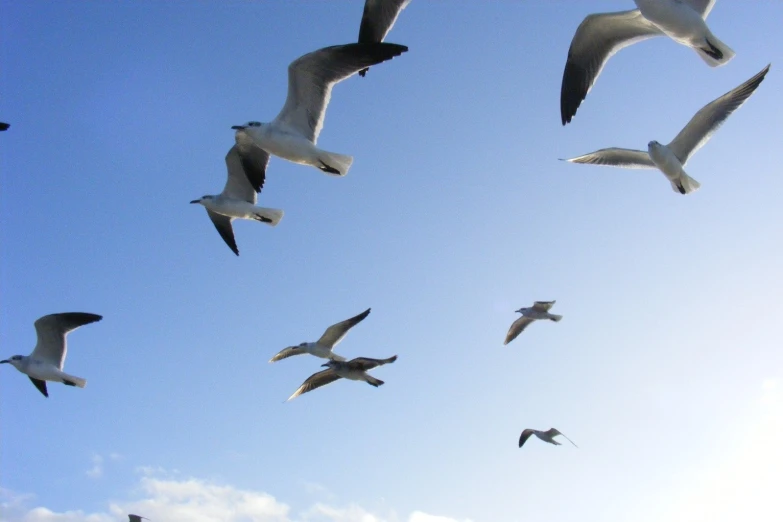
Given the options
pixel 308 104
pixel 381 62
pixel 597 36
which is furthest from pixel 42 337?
pixel 597 36

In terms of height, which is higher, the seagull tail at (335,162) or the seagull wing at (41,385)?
the seagull tail at (335,162)

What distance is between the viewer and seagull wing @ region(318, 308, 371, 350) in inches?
499

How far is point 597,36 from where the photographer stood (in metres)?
9.59

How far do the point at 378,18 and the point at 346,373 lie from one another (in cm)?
561

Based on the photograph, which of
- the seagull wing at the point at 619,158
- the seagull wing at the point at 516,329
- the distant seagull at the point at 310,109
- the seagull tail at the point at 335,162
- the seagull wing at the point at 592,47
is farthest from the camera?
the seagull wing at the point at 516,329

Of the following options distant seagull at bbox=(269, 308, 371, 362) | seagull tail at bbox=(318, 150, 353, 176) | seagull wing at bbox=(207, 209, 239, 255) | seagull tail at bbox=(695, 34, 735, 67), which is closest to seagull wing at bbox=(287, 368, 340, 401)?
distant seagull at bbox=(269, 308, 371, 362)

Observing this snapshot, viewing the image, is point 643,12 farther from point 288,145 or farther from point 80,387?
point 80,387

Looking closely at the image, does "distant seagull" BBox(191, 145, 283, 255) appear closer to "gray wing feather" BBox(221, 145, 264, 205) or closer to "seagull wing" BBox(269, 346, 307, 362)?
"gray wing feather" BBox(221, 145, 264, 205)

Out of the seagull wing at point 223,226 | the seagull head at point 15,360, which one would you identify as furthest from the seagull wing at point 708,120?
the seagull head at point 15,360

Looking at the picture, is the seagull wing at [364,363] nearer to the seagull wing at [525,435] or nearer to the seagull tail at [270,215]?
the seagull tail at [270,215]

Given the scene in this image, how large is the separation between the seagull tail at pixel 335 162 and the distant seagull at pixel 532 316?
6097 millimetres

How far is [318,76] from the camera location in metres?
10.0

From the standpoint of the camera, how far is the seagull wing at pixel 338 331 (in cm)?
1268

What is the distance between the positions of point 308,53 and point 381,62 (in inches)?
44.0
